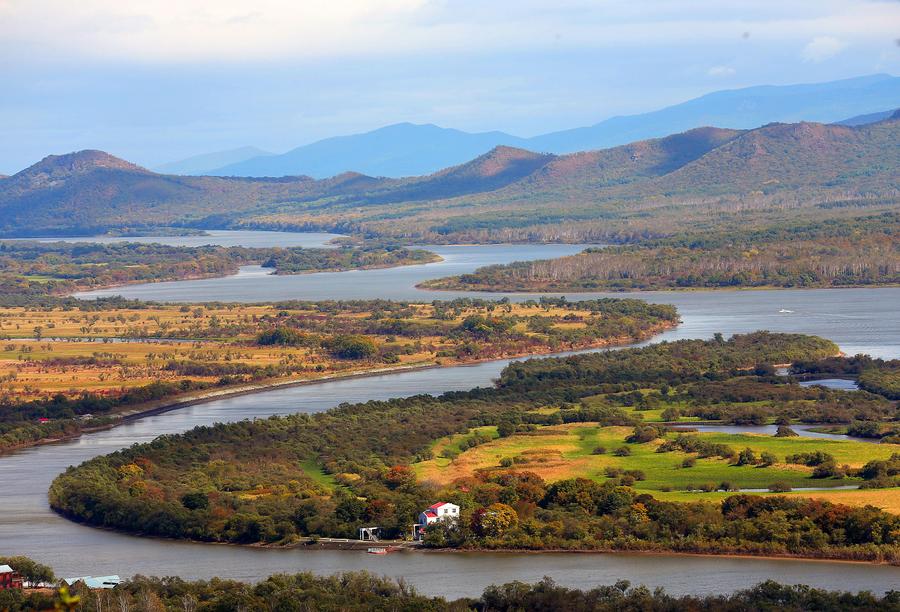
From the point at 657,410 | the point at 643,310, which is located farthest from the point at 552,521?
the point at 643,310

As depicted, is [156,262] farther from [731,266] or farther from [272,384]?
[272,384]

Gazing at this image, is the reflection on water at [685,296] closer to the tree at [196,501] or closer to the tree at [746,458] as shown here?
the tree at [746,458]

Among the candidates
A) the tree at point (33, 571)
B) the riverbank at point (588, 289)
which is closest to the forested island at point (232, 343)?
the riverbank at point (588, 289)

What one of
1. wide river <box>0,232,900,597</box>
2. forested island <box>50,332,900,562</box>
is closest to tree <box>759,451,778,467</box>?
forested island <box>50,332,900,562</box>

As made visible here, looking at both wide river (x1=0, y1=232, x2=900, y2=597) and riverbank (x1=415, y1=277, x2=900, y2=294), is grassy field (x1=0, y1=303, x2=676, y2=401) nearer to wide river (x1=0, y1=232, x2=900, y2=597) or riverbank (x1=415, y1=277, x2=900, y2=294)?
wide river (x1=0, y1=232, x2=900, y2=597)

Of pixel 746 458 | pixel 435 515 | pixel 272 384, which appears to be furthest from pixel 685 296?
pixel 435 515

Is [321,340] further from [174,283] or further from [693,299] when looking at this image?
Result: [174,283]
